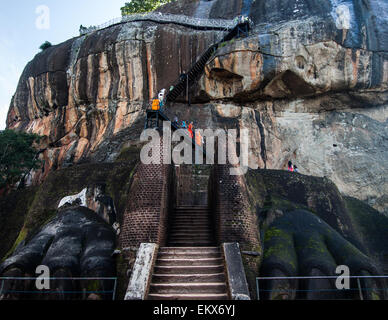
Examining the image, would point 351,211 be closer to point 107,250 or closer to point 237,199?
point 237,199

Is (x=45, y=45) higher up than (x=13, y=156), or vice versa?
(x=45, y=45)

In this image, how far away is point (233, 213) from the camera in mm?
9336

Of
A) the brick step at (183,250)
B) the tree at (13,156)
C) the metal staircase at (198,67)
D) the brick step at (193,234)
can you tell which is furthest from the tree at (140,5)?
the brick step at (183,250)

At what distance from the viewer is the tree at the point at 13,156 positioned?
19.4 metres

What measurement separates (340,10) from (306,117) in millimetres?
6734

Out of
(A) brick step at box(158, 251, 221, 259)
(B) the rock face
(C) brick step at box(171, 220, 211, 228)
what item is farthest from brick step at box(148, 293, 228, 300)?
(B) the rock face

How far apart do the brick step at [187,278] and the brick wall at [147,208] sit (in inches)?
47.9

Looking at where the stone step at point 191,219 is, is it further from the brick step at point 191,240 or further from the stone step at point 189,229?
the brick step at point 191,240

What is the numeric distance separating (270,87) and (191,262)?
51.8 feet

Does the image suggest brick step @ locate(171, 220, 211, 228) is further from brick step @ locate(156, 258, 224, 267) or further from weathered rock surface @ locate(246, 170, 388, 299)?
brick step @ locate(156, 258, 224, 267)

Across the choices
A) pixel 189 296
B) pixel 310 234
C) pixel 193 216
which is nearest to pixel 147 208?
pixel 193 216

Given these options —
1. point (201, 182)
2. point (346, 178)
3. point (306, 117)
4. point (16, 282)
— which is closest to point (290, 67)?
point (306, 117)

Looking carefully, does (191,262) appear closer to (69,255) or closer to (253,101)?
(69,255)

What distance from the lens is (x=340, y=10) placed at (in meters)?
21.3
